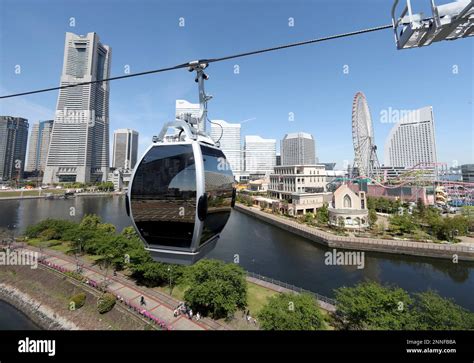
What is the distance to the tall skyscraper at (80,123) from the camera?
275 feet

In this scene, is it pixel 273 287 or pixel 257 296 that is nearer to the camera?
pixel 257 296

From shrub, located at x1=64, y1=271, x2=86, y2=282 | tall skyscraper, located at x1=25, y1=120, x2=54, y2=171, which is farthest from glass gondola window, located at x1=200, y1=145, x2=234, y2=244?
tall skyscraper, located at x1=25, y1=120, x2=54, y2=171

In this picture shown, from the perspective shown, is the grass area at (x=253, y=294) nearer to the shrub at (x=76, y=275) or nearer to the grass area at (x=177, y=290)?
the grass area at (x=177, y=290)

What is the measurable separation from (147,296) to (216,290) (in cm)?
495

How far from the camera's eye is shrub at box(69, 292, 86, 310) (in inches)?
510

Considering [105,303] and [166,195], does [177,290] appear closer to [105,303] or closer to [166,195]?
[105,303]

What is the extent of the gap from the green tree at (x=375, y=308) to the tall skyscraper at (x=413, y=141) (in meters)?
101

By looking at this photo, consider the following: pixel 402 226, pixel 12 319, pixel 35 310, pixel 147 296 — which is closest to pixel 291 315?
pixel 147 296

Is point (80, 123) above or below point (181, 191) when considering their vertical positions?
above

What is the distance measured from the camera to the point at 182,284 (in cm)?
1416

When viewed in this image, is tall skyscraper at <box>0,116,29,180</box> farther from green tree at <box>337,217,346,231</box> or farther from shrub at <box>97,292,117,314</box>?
green tree at <box>337,217,346,231</box>

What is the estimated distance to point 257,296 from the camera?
13047mm

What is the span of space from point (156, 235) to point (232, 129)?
351ft
